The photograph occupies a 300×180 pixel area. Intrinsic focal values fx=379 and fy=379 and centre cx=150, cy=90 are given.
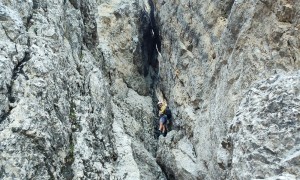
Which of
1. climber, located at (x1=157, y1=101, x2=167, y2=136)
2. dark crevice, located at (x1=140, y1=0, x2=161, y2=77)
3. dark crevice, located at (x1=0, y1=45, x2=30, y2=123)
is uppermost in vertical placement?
dark crevice, located at (x1=140, y1=0, x2=161, y2=77)

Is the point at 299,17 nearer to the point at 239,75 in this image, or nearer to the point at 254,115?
the point at 239,75

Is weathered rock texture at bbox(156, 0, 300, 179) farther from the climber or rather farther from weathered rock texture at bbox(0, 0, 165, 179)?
weathered rock texture at bbox(0, 0, 165, 179)

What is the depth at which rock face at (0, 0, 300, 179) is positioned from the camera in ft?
44.3

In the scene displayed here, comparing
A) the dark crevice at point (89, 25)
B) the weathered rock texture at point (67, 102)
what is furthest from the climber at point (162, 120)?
the dark crevice at point (89, 25)

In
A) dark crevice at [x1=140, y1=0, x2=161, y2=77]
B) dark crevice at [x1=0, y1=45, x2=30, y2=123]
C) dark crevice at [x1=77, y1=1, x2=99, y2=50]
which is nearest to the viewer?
dark crevice at [x1=0, y1=45, x2=30, y2=123]

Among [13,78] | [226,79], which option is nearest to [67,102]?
[13,78]

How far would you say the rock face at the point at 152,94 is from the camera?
13.5 metres

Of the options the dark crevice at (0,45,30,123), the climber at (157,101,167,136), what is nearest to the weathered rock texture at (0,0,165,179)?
the dark crevice at (0,45,30,123)

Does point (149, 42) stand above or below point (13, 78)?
above

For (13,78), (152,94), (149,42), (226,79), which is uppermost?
(149,42)

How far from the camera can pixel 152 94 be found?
1298 inches

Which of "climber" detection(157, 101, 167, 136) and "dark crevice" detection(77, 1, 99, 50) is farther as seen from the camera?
"dark crevice" detection(77, 1, 99, 50)

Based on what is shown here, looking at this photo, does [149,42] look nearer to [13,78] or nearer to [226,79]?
[226,79]

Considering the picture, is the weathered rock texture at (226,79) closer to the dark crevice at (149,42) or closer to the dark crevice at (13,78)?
the dark crevice at (149,42)
